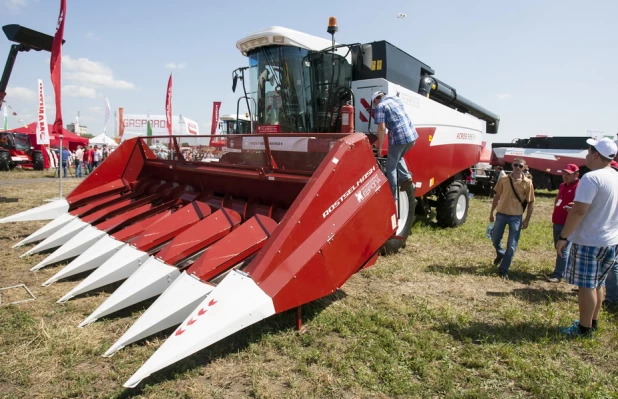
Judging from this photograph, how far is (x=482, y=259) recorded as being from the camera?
4797mm

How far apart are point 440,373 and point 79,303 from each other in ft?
9.11

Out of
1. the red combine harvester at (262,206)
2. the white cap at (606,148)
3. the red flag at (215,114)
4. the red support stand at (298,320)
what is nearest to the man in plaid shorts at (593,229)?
the white cap at (606,148)

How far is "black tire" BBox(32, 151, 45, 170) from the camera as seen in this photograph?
18.2 m

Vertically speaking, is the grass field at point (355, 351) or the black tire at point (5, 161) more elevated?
the black tire at point (5, 161)

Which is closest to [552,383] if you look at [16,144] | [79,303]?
[79,303]

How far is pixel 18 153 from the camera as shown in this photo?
17.8 m

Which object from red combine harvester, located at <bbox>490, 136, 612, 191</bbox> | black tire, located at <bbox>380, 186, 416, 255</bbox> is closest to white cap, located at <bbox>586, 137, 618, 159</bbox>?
black tire, located at <bbox>380, 186, 416, 255</bbox>

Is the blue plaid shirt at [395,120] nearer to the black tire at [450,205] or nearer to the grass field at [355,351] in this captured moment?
the grass field at [355,351]

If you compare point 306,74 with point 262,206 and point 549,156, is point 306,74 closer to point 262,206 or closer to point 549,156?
point 262,206

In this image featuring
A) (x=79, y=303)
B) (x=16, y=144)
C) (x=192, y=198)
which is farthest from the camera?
(x=16, y=144)

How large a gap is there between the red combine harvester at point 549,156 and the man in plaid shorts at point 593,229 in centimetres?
1090

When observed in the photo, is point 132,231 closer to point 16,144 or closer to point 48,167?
point 16,144

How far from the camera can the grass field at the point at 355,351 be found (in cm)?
Answer: 214

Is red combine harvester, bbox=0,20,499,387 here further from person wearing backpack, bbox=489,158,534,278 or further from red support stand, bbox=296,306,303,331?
person wearing backpack, bbox=489,158,534,278
